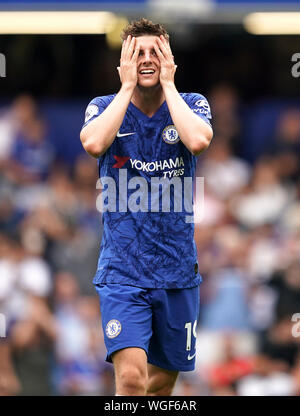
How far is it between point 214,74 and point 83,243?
3558 mm

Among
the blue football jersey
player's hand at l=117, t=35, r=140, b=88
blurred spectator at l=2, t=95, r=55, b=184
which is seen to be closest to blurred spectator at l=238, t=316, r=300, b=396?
blurred spectator at l=2, t=95, r=55, b=184

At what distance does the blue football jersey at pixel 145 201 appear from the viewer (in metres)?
5.45

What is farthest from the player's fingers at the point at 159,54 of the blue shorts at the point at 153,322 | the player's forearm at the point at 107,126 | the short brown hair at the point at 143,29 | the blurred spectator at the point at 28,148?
the blurred spectator at the point at 28,148

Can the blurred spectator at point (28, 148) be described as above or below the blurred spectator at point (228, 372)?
above

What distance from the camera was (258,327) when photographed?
1002 cm

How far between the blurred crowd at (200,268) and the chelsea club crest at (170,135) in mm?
3737

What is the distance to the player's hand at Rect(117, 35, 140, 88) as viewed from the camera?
5.36 meters

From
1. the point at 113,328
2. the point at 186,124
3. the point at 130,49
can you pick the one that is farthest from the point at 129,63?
the point at 113,328

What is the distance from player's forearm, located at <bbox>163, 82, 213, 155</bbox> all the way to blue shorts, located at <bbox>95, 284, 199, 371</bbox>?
0.88m

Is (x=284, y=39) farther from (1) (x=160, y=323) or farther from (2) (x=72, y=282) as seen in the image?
(1) (x=160, y=323)

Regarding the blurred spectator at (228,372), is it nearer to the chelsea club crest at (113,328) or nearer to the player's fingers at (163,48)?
the chelsea club crest at (113,328)

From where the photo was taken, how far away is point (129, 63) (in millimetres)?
5375

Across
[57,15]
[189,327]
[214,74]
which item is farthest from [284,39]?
[189,327]
